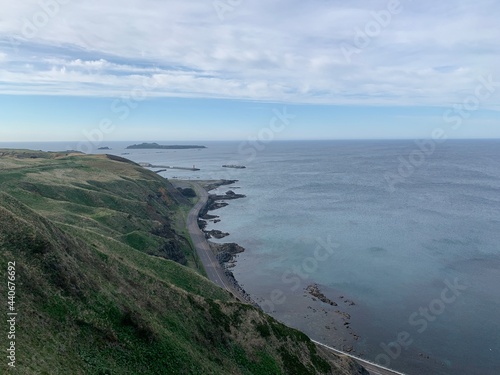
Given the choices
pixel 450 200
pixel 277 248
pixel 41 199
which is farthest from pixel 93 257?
pixel 450 200

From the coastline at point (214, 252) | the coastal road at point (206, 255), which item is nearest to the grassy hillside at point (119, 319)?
the coastline at point (214, 252)

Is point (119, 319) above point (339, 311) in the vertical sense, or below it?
above

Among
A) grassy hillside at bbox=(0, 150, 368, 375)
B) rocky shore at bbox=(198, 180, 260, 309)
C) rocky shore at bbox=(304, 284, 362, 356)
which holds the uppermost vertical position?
grassy hillside at bbox=(0, 150, 368, 375)

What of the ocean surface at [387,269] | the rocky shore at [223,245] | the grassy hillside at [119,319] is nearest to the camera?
the grassy hillside at [119,319]

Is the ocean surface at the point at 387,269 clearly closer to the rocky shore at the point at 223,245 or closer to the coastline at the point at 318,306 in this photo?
the coastline at the point at 318,306

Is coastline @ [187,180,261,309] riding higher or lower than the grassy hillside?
lower

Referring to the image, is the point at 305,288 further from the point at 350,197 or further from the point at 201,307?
the point at 350,197

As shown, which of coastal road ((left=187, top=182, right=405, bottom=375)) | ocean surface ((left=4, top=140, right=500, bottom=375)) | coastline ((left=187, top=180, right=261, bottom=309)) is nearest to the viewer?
coastal road ((left=187, top=182, right=405, bottom=375))

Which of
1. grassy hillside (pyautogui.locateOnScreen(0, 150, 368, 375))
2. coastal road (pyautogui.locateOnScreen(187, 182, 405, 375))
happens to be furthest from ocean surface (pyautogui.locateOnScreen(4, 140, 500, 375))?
grassy hillside (pyautogui.locateOnScreen(0, 150, 368, 375))

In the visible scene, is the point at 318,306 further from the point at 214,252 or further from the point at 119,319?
the point at 119,319

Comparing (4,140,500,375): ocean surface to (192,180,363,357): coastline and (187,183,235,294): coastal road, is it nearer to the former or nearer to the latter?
(192,180,363,357): coastline

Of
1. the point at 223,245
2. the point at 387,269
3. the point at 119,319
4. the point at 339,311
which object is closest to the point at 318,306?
the point at 339,311
